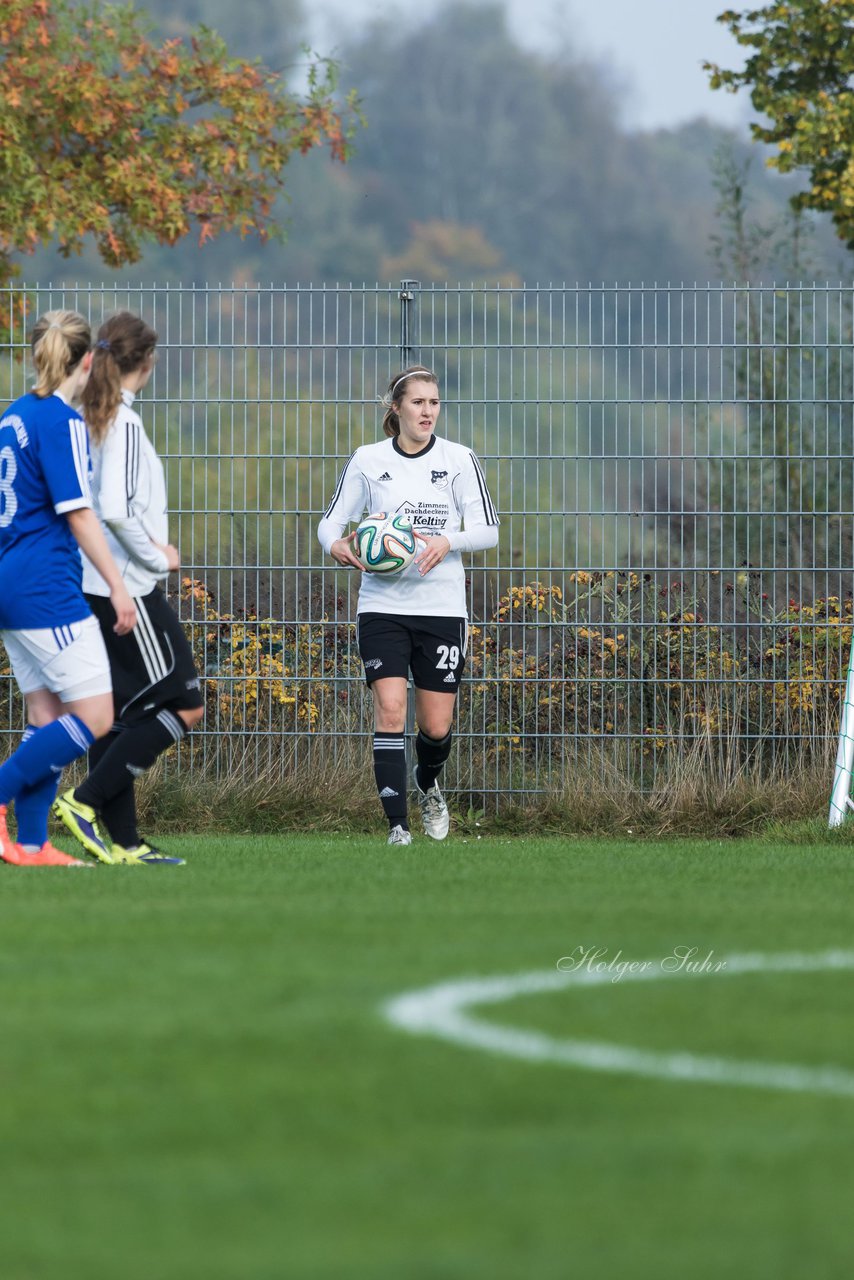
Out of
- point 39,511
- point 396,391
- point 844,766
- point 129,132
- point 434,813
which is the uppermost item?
point 129,132

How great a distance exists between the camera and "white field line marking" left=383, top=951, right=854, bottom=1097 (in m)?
3.10

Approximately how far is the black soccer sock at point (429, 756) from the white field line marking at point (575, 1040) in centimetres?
452

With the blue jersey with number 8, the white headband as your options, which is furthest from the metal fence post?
the blue jersey with number 8

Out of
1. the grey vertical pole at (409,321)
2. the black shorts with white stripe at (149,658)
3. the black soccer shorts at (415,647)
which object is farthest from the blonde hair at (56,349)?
the grey vertical pole at (409,321)

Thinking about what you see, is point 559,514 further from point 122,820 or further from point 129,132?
point 129,132

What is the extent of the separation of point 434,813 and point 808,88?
9807 millimetres

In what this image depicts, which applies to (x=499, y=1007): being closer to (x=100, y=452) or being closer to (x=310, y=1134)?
(x=310, y=1134)

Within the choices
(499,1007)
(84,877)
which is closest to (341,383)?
(84,877)

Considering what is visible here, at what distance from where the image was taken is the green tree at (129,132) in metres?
14.3

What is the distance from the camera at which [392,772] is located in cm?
838

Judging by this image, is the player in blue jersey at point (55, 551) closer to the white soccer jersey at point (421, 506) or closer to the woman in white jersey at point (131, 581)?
the woman in white jersey at point (131, 581)

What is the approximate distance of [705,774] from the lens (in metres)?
9.47

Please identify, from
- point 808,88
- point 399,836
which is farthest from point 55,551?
point 808,88

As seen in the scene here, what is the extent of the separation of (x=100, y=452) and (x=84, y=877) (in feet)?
5.00
